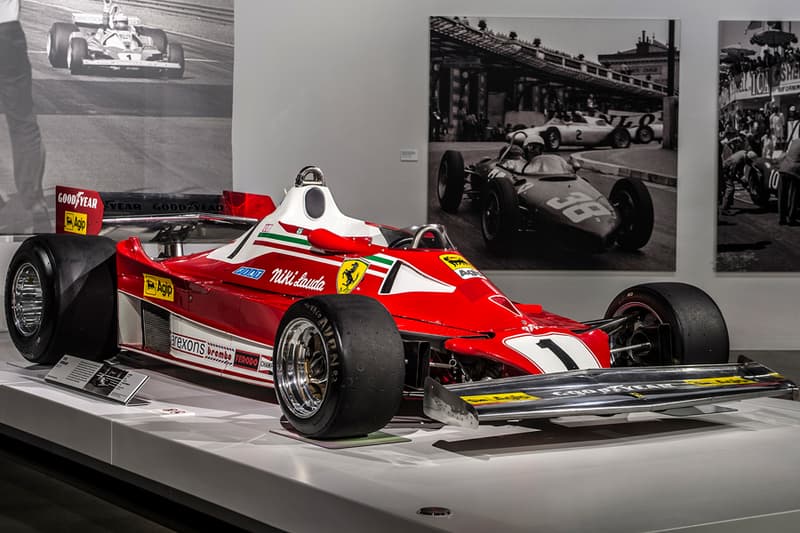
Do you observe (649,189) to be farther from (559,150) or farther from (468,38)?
(468,38)

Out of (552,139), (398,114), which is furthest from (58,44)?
(552,139)

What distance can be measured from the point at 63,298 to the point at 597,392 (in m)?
2.81

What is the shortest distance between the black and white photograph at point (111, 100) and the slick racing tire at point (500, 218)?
2172 mm

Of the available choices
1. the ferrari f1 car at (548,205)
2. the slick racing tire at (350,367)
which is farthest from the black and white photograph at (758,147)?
the slick racing tire at (350,367)

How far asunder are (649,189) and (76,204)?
4878 millimetres

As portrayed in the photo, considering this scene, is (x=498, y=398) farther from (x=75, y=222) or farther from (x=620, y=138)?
(x=620, y=138)

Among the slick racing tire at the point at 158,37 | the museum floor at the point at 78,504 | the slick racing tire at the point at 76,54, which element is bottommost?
the museum floor at the point at 78,504

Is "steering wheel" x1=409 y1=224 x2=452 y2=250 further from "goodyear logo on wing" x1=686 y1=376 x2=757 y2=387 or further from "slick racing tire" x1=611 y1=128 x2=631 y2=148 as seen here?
"slick racing tire" x1=611 y1=128 x2=631 y2=148

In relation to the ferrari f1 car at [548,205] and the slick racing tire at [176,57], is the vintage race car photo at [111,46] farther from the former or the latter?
the ferrari f1 car at [548,205]

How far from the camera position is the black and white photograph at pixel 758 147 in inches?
351

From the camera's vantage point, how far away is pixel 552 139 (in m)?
9.00

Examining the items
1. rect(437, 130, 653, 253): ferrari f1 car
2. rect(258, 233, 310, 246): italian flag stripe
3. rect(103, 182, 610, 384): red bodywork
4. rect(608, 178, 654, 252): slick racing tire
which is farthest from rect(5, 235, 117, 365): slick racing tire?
rect(608, 178, 654, 252): slick racing tire

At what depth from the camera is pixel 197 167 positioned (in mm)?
8922

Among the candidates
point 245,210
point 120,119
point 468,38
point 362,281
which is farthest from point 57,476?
point 468,38
